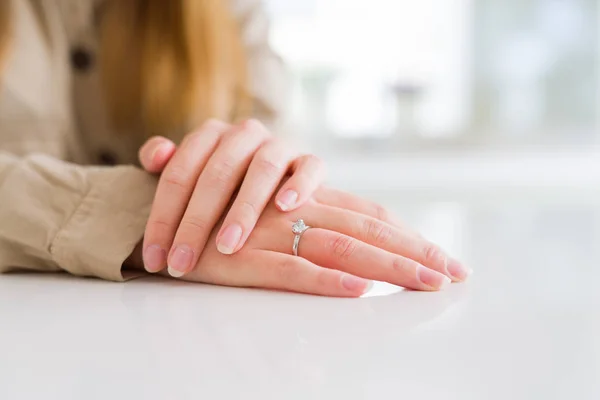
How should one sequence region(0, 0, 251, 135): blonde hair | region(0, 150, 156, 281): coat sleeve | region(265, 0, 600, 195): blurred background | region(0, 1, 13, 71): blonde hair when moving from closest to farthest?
region(0, 150, 156, 281): coat sleeve → region(0, 1, 13, 71): blonde hair → region(0, 0, 251, 135): blonde hair → region(265, 0, 600, 195): blurred background

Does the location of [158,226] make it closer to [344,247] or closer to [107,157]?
[344,247]

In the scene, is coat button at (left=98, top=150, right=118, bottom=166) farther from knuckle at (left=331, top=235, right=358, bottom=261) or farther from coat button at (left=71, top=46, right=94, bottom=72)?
knuckle at (left=331, top=235, right=358, bottom=261)

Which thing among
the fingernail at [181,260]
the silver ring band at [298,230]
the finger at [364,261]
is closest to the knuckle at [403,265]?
the finger at [364,261]

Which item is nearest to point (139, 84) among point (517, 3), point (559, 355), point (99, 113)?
point (99, 113)

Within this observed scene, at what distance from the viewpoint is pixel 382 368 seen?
0.40m

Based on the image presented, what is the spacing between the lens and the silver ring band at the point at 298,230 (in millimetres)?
686

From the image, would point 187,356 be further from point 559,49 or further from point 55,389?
point 559,49

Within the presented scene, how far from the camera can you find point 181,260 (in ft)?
2.20

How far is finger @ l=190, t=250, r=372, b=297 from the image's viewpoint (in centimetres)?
61

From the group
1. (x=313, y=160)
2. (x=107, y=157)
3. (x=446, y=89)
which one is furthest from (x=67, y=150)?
(x=446, y=89)

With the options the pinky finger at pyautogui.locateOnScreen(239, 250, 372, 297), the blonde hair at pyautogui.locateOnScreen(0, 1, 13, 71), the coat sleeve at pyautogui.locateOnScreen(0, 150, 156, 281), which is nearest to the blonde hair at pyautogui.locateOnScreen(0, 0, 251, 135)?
the blonde hair at pyautogui.locateOnScreen(0, 1, 13, 71)

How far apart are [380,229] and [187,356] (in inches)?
12.9

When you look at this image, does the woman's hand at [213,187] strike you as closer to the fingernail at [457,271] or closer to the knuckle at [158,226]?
the knuckle at [158,226]

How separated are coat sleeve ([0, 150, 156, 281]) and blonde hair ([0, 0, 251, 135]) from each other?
0.65 meters
